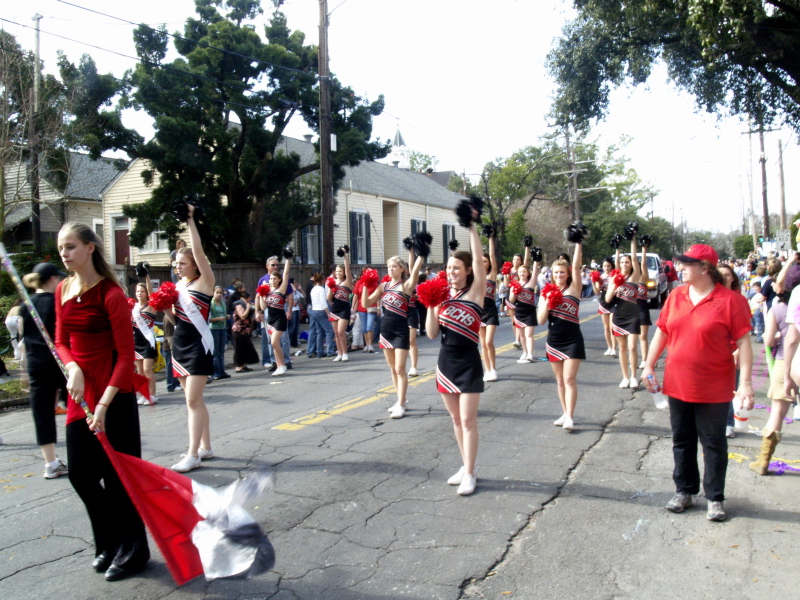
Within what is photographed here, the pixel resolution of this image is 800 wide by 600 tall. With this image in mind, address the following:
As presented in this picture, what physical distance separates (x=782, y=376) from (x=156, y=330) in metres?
9.72

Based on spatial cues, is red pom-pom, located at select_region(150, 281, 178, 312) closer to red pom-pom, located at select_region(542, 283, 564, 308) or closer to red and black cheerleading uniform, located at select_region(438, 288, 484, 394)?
red and black cheerleading uniform, located at select_region(438, 288, 484, 394)

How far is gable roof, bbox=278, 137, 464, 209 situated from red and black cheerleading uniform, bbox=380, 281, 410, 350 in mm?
19200

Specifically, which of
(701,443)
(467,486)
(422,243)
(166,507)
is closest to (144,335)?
(422,243)

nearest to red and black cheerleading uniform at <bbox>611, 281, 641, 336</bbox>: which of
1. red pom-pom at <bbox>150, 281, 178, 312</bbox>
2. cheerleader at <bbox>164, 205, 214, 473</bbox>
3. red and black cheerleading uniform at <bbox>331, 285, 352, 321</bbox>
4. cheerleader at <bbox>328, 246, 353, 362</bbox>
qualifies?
cheerleader at <bbox>328, 246, 353, 362</bbox>

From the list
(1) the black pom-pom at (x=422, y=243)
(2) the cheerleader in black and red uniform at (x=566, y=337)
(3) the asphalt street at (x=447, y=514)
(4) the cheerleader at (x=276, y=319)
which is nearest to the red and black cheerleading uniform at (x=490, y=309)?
(3) the asphalt street at (x=447, y=514)

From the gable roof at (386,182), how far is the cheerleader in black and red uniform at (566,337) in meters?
20.5

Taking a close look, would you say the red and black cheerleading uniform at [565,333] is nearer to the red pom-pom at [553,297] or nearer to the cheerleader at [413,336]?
the red pom-pom at [553,297]

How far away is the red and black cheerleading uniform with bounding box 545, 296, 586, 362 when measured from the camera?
684 cm

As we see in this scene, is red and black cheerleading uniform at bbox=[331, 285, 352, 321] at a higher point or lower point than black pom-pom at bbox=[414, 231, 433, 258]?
lower

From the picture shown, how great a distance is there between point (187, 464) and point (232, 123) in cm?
1792

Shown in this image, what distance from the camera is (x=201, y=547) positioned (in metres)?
3.43

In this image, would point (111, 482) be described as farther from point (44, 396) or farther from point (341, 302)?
point (341, 302)

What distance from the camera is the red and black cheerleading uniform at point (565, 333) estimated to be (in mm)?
6840

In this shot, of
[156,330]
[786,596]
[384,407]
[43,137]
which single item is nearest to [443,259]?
[43,137]
